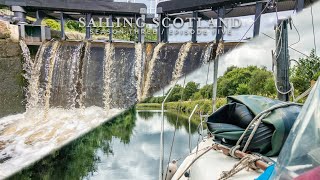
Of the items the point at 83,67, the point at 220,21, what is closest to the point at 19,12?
the point at 83,67

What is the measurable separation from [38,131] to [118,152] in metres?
1.99

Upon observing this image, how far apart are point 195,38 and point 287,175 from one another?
34.0 ft

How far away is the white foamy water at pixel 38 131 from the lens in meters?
6.57

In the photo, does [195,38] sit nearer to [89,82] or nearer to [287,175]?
[89,82]

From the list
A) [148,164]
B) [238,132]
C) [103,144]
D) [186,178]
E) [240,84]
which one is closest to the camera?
[238,132]

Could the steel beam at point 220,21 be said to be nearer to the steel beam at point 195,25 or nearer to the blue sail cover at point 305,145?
the steel beam at point 195,25

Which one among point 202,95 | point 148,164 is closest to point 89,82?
point 148,164

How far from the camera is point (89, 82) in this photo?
918cm

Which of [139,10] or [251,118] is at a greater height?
[139,10]

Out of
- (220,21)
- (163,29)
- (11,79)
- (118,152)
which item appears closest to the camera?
(118,152)

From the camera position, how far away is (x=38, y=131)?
7.99 m

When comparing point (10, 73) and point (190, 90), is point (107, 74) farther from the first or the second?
point (190, 90)

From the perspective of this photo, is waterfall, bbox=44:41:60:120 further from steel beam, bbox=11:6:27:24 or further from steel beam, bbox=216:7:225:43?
steel beam, bbox=216:7:225:43

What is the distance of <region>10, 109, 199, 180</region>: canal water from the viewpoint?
6289 millimetres
